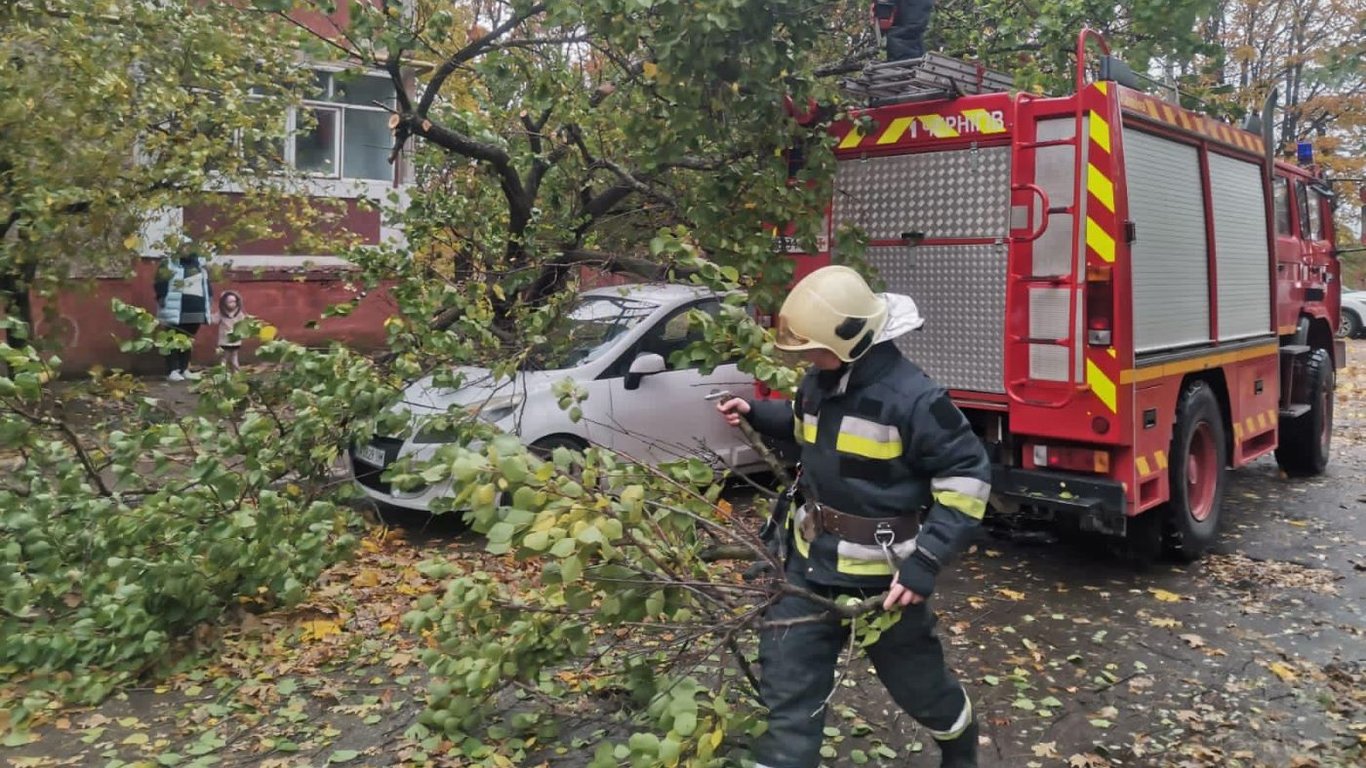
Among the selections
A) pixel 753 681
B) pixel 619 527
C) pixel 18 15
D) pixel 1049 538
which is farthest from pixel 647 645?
pixel 18 15

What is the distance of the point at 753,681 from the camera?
3793 mm

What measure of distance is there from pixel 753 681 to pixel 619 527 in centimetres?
106

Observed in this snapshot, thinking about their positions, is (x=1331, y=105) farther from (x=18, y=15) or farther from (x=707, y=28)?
(x=18, y=15)

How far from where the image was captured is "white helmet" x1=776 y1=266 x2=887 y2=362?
10.2ft

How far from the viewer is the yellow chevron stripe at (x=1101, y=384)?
17.4 feet

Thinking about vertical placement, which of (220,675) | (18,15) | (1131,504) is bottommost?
(220,675)

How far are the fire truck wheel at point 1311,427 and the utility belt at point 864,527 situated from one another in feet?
22.2

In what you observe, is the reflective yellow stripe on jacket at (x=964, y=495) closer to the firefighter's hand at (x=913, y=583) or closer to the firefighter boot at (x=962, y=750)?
the firefighter's hand at (x=913, y=583)

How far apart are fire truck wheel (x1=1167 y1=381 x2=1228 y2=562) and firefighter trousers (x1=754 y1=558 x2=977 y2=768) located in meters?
3.40

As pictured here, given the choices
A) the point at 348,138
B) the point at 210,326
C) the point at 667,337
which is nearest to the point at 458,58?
the point at 667,337

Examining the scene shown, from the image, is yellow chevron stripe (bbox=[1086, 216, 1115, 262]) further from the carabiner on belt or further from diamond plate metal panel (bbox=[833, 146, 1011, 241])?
the carabiner on belt

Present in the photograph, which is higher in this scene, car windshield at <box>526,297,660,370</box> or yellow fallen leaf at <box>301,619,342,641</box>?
car windshield at <box>526,297,660,370</box>

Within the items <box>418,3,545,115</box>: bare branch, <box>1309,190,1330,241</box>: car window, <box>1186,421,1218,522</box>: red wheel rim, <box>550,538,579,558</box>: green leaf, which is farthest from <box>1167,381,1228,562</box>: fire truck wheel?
<box>418,3,545,115</box>: bare branch

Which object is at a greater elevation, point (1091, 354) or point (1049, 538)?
point (1091, 354)
